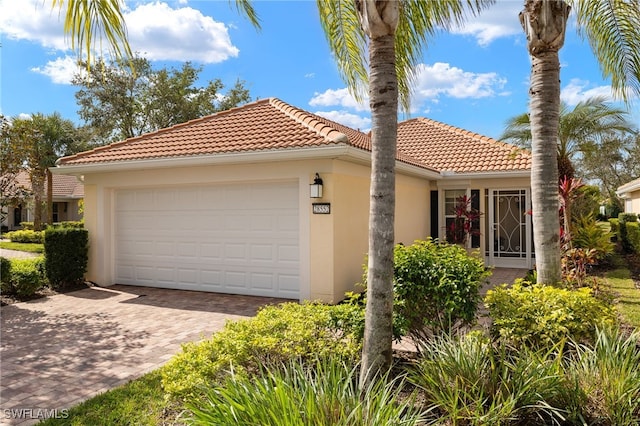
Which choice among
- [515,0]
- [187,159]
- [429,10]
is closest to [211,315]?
[187,159]

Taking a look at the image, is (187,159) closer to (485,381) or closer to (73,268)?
(73,268)

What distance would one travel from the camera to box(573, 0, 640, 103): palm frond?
22.6ft

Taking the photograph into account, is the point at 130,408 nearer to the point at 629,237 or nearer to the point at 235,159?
the point at 235,159

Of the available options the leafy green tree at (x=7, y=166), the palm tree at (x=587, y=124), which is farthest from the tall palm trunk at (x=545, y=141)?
the leafy green tree at (x=7, y=166)

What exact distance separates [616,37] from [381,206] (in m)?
6.28

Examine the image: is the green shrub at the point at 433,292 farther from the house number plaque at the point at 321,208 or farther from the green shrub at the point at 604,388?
the house number plaque at the point at 321,208

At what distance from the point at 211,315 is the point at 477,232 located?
993 centimetres

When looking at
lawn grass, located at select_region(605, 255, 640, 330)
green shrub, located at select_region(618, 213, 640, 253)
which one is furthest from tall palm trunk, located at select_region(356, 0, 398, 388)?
green shrub, located at select_region(618, 213, 640, 253)

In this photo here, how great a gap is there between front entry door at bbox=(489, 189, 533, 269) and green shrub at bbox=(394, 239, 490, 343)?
10628 mm

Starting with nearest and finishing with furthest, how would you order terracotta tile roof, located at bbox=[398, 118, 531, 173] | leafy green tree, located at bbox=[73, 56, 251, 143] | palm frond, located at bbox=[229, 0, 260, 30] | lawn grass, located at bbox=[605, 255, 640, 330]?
1. palm frond, located at bbox=[229, 0, 260, 30]
2. lawn grass, located at bbox=[605, 255, 640, 330]
3. terracotta tile roof, located at bbox=[398, 118, 531, 173]
4. leafy green tree, located at bbox=[73, 56, 251, 143]

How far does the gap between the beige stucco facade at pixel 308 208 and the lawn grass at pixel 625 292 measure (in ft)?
17.7

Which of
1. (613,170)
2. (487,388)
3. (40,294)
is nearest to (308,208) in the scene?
(487,388)

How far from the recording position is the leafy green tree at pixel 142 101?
28469 millimetres

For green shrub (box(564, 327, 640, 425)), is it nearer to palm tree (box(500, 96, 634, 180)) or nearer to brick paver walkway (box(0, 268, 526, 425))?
brick paver walkway (box(0, 268, 526, 425))
